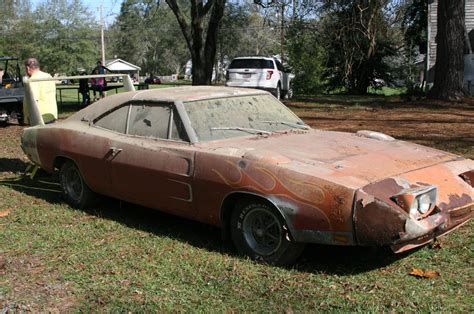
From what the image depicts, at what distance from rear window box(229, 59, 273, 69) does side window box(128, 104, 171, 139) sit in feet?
46.3

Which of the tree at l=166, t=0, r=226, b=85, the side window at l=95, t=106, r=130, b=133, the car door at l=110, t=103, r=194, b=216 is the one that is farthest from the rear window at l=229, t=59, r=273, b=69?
the car door at l=110, t=103, r=194, b=216

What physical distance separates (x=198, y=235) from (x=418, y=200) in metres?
2.20

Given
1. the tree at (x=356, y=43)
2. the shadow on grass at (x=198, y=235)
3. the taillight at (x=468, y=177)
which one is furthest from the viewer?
the tree at (x=356, y=43)

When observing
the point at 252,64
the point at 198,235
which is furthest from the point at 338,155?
the point at 252,64

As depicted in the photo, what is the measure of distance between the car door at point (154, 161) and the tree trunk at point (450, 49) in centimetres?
1222

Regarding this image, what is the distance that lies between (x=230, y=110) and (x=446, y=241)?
2.27 metres

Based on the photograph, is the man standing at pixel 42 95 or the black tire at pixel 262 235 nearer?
the black tire at pixel 262 235

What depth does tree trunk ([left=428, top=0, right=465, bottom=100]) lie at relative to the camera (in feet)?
50.3

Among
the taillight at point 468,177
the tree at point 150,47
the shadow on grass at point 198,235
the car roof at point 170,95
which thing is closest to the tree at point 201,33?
the shadow on grass at point 198,235

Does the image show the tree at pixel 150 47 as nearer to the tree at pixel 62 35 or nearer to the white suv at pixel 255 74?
the tree at pixel 62 35

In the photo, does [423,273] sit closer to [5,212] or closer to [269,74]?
[5,212]

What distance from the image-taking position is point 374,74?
29.1m

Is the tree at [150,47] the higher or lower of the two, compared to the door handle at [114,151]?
higher

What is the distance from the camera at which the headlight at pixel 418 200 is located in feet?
12.5
